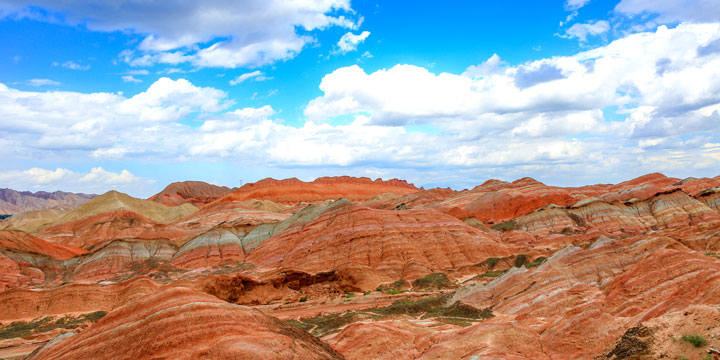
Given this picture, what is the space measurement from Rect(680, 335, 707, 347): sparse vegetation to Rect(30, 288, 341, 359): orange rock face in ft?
34.4

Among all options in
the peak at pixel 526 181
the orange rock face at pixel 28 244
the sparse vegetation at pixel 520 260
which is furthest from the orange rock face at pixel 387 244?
the peak at pixel 526 181

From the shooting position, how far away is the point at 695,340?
11.9 meters

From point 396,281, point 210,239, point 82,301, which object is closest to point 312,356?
point 396,281

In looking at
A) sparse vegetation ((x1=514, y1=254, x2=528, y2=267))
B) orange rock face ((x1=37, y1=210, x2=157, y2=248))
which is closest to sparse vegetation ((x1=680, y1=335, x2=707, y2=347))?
sparse vegetation ((x1=514, y1=254, x2=528, y2=267))

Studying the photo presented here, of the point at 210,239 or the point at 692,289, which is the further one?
the point at 210,239

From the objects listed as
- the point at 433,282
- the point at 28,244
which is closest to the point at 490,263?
the point at 433,282

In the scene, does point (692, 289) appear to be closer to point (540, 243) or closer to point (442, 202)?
point (540, 243)

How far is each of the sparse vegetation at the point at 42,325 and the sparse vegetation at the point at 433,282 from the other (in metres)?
27.6

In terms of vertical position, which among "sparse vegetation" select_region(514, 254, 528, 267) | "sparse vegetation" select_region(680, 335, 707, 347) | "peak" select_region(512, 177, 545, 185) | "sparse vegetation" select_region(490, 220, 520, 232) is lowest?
"sparse vegetation" select_region(514, 254, 528, 267)

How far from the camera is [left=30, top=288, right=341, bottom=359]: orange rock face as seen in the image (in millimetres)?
14070

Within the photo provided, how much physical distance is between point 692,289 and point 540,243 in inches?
1869

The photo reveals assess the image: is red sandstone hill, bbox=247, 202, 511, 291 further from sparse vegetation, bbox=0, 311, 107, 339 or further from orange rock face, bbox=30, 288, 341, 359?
orange rock face, bbox=30, 288, 341, 359

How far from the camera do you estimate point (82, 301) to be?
141 feet

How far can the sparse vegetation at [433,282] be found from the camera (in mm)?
43344
